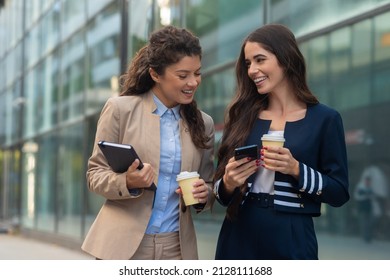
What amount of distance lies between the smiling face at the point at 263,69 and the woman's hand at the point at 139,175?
51 cm

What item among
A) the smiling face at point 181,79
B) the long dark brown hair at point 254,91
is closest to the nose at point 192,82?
the smiling face at point 181,79

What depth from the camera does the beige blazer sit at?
2398 mm

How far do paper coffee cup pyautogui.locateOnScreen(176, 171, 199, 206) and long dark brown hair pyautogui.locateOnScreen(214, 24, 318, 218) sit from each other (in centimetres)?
12

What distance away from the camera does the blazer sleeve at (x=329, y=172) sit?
87.2 inches

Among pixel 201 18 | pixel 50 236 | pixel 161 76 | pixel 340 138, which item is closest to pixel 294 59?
pixel 340 138

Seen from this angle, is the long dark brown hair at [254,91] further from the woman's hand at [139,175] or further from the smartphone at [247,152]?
the woman's hand at [139,175]

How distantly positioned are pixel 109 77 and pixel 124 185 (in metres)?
9.60

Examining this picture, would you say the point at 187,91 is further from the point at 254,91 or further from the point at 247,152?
the point at 247,152

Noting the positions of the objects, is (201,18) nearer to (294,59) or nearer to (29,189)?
(294,59)

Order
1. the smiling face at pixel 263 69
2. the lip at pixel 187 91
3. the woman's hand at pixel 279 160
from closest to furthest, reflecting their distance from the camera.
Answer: the woman's hand at pixel 279 160
the smiling face at pixel 263 69
the lip at pixel 187 91

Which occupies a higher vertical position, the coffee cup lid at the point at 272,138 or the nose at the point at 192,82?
the nose at the point at 192,82

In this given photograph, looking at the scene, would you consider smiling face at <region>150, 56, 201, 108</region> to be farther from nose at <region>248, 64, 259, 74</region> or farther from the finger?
the finger

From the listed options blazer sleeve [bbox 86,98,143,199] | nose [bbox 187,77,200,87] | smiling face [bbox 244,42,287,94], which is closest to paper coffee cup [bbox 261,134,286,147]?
smiling face [bbox 244,42,287,94]
